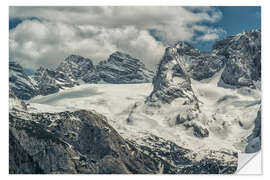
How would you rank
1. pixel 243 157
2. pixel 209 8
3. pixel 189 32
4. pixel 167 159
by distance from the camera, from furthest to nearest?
pixel 167 159, pixel 189 32, pixel 209 8, pixel 243 157

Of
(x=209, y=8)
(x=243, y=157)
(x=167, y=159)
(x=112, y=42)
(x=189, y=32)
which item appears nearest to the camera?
(x=243, y=157)

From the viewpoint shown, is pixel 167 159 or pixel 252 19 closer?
pixel 252 19

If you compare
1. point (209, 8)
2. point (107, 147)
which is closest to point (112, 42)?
point (209, 8)

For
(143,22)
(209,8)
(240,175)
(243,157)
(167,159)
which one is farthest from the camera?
(167,159)

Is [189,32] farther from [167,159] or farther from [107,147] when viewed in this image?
[167,159]

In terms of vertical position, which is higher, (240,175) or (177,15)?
(177,15)
